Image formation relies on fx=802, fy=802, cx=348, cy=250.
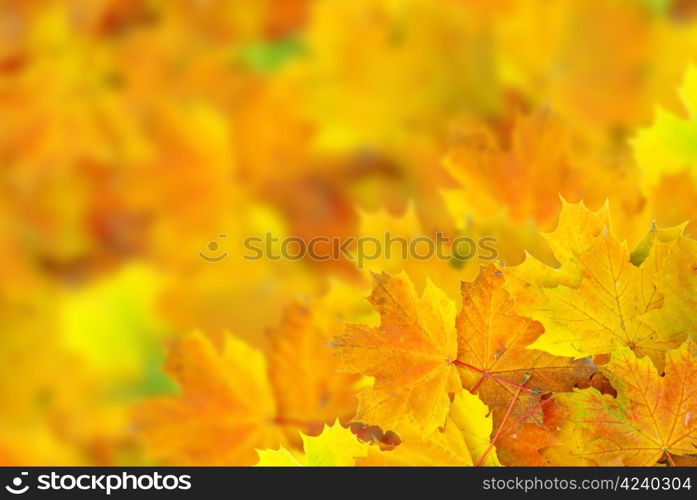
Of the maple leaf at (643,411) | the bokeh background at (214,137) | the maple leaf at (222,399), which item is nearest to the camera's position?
the maple leaf at (643,411)

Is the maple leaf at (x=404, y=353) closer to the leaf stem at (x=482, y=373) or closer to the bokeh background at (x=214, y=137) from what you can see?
the leaf stem at (x=482, y=373)

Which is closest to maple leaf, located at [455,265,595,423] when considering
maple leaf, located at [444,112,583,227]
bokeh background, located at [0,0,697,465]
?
maple leaf, located at [444,112,583,227]

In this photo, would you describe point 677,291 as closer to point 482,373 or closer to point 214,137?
point 482,373

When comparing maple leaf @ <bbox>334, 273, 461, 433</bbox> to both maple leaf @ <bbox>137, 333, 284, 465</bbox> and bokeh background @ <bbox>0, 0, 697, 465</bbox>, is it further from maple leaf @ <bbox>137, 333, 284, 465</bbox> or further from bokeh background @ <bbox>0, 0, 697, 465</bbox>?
bokeh background @ <bbox>0, 0, 697, 465</bbox>

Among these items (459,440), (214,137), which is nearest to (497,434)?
(459,440)

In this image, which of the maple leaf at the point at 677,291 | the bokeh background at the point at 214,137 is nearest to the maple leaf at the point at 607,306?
the maple leaf at the point at 677,291

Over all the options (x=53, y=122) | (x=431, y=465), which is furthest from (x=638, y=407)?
(x=53, y=122)
